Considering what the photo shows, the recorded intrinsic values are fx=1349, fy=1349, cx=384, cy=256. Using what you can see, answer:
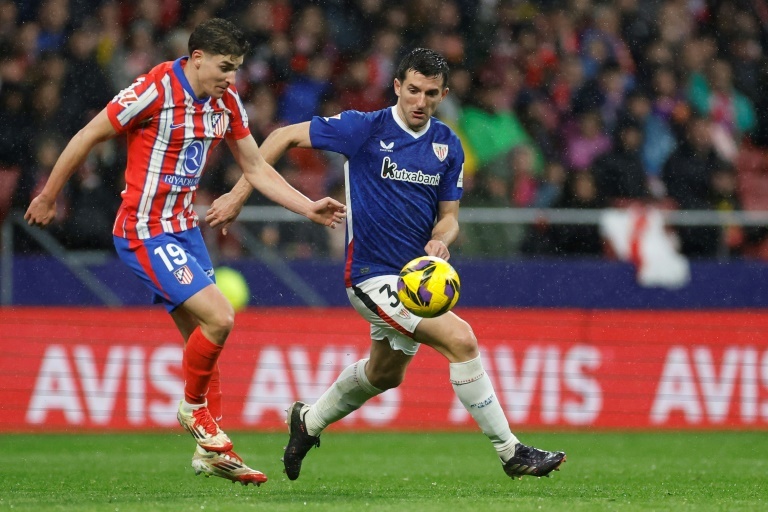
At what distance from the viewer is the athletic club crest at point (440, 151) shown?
26.8 feet

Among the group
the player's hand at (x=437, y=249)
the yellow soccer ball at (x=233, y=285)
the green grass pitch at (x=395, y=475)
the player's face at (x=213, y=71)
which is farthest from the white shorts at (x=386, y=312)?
the yellow soccer ball at (x=233, y=285)

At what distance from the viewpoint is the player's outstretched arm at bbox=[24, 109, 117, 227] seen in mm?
7328

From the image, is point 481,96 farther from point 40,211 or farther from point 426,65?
point 40,211

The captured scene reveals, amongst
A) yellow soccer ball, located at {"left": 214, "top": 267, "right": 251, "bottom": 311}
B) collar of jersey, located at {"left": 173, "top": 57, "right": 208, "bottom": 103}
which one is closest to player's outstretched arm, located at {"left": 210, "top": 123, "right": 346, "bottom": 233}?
collar of jersey, located at {"left": 173, "top": 57, "right": 208, "bottom": 103}

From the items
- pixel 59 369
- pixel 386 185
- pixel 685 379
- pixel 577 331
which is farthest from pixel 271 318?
pixel 386 185

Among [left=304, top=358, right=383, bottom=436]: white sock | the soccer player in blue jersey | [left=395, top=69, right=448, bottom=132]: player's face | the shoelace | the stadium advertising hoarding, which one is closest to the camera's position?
the shoelace

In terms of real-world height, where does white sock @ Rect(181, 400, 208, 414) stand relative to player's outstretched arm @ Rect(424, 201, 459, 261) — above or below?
below

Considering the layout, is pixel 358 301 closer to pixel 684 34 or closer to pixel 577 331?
pixel 577 331

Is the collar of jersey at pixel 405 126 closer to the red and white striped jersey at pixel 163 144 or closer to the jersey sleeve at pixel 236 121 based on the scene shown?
the jersey sleeve at pixel 236 121

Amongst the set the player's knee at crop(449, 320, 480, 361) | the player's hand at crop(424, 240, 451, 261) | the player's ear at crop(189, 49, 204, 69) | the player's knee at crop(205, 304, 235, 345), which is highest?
the player's ear at crop(189, 49, 204, 69)

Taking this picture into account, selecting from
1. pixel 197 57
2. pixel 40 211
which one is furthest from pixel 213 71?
pixel 40 211

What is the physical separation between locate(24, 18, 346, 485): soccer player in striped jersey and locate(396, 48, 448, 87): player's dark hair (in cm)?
98

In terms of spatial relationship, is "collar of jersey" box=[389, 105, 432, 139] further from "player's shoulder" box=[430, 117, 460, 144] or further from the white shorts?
the white shorts

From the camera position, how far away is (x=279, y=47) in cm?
1516
